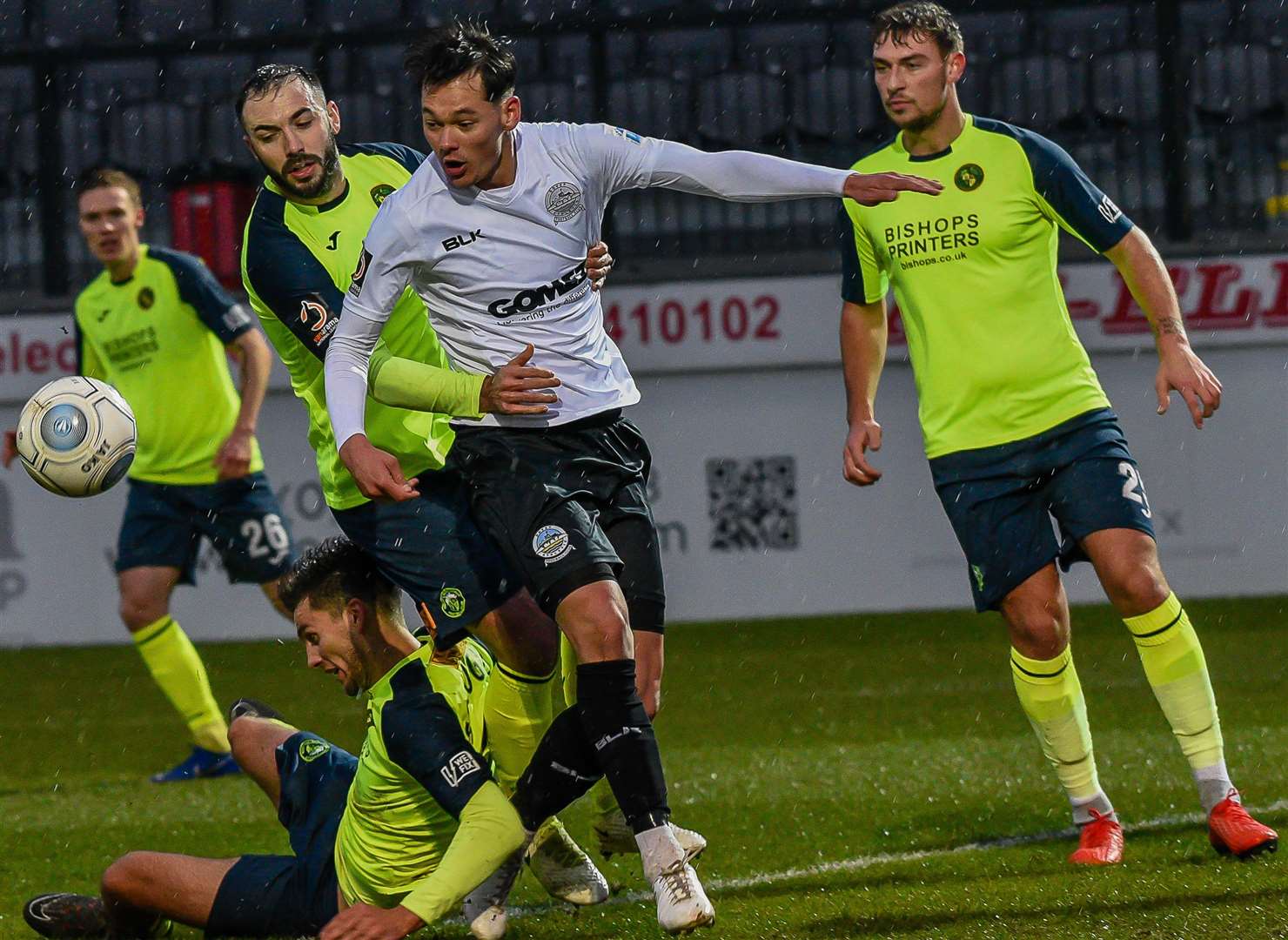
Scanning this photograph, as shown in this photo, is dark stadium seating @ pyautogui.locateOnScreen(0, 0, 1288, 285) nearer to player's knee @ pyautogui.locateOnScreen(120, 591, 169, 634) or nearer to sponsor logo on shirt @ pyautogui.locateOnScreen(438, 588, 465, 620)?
player's knee @ pyautogui.locateOnScreen(120, 591, 169, 634)

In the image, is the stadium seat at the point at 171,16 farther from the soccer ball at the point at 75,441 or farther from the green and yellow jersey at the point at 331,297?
the green and yellow jersey at the point at 331,297

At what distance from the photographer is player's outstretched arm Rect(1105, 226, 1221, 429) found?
13.9 feet

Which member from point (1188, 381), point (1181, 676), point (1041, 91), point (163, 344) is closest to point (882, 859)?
point (1181, 676)

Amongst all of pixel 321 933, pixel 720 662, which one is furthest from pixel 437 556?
pixel 720 662

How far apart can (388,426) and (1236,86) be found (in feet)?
27.8

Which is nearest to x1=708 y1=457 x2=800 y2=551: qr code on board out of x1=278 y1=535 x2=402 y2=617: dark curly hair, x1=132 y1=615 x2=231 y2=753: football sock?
x1=132 y1=615 x2=231 y2=753: football sock

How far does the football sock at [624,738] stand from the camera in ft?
12.0

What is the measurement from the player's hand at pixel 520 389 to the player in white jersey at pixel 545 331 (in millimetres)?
30

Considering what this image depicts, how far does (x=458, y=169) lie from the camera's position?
4020 millimetres

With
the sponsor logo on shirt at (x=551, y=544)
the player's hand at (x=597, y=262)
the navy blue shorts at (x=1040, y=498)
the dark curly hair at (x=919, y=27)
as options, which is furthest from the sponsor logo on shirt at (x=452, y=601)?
the dark curly hair at (x=919, y=27)

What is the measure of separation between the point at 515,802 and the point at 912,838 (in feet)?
4.68

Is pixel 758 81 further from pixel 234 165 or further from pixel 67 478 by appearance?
pixel 67 478

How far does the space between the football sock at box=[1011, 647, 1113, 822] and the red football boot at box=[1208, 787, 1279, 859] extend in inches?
11.5

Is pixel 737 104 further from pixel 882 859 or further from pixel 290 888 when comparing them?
pixel 290 888
